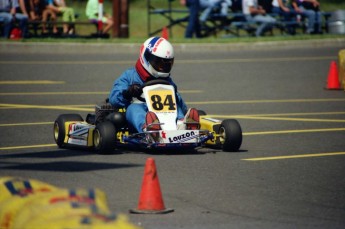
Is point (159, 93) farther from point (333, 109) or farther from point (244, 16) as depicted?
point (244, 16)

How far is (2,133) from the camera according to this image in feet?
46.7

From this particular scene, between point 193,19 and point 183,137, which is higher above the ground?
point 193,19

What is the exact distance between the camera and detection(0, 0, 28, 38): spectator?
1093 inches

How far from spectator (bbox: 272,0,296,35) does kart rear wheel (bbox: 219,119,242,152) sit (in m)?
18.6

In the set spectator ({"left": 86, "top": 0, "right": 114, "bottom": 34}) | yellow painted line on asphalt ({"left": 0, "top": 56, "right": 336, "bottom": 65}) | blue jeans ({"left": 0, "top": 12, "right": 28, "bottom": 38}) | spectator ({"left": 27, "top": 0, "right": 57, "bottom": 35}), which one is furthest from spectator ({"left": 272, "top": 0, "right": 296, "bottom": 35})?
→ blue jeans ({"left": 0, "top": 12, "right": 28, "bottom": 38})

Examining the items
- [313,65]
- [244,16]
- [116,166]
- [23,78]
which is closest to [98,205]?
[116,166]

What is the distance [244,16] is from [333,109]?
1348 cm

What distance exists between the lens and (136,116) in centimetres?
1241

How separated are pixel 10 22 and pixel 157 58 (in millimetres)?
15707

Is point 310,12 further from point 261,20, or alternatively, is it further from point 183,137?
point 183,137

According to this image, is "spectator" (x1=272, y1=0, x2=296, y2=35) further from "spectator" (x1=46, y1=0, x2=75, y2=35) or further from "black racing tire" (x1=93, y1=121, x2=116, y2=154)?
"black racing tire" (x1=93, y1=121, x2=116, y2=154)

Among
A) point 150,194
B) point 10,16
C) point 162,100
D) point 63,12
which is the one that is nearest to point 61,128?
point 162,100

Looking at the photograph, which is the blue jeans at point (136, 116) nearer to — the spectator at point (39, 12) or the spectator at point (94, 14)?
the spectator at point (39, 12)

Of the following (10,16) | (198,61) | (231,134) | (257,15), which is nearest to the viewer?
(231,134)
